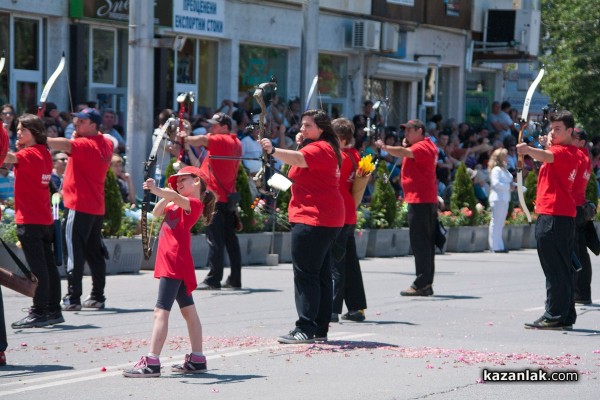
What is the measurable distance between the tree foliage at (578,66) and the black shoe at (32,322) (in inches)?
937

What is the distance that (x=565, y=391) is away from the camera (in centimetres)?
853

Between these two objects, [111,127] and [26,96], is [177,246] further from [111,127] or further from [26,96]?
[26,96]

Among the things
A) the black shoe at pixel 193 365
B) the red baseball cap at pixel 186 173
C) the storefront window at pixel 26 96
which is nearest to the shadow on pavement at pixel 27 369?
the black shoe at pixel 193 365

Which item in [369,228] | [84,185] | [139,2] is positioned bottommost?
[369,228]

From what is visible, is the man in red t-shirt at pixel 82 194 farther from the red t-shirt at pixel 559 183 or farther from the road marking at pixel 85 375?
the red t-shirt at pixel 559 183

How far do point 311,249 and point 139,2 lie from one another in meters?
8.15

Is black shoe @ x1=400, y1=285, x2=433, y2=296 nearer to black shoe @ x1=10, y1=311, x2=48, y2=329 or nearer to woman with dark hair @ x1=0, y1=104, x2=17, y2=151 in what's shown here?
black shoe @ x1=10, y1=311, x2=48, y2=329

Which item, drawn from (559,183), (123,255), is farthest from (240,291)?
(559,183)

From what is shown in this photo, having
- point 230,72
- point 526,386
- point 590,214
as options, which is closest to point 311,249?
point 526,386

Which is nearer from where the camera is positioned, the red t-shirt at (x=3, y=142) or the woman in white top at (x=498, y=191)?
the red t-shirt at (x=3, y=142)

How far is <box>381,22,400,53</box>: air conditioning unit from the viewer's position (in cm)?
2939

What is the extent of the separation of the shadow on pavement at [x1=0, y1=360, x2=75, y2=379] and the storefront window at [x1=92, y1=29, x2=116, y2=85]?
13.5 meters

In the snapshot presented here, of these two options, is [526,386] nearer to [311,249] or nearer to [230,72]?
[311,249]

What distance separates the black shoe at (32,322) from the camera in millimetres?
11031
